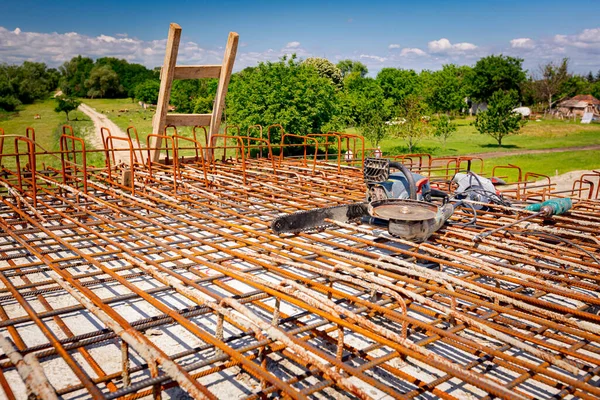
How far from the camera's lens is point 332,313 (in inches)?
141

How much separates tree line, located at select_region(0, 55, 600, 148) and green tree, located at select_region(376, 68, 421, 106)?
0.51 ft

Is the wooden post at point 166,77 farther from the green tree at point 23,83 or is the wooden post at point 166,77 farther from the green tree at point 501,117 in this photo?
the green tree at point 23,83

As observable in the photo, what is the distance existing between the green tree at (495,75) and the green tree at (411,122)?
42.4 meters

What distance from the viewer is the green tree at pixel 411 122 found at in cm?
3572

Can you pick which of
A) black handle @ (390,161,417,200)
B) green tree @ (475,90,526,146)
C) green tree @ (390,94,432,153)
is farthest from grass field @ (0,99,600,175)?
black handle @ (390,161,417,200)

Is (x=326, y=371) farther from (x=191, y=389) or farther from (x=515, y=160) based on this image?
(x=515, y=160)

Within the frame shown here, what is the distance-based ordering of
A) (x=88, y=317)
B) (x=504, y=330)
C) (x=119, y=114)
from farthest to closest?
1. (x=119, y=114)
2. (x=88, y=317)
3. (x=504, y=330)

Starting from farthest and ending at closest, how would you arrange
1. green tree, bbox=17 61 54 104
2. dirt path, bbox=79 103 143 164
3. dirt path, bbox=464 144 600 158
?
green tree, bbox=17 61 54 104, dirt path, bbox=79 103 143 164, dirt path, bbox=464 144 600 158

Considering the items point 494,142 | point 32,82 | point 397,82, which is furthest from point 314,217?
point 32,82

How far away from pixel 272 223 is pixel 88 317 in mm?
2526

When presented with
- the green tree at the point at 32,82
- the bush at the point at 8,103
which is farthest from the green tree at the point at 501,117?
the green tree at the point at 32,82

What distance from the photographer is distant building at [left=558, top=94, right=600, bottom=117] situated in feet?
236

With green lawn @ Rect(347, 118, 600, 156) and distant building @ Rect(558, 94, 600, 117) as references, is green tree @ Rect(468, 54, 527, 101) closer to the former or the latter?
distant building @ Rect(558, 94, 600, 117)

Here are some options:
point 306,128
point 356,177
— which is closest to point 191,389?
point 356,177
